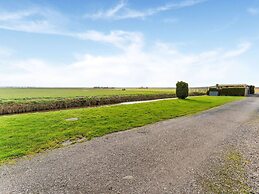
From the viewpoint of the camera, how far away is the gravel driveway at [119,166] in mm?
3697

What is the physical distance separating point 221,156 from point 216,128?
13.5 feet

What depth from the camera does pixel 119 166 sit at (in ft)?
15.3

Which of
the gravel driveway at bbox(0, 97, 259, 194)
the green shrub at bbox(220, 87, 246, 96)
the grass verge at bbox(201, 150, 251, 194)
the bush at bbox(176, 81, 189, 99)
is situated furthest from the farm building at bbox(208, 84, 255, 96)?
the grass verge at bbox(201, 150, 251, 194)

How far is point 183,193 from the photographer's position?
346cm

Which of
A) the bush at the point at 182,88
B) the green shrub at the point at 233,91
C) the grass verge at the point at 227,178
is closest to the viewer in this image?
the grass verge at the point at 227,178

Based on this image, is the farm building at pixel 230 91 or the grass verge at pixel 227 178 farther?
the farm building at pixel 230 91

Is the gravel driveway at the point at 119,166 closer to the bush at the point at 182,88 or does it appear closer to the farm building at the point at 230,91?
the bush at the point at 182,88

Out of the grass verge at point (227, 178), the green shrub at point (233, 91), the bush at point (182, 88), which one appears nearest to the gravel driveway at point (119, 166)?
the grass verge at point (227, 178)

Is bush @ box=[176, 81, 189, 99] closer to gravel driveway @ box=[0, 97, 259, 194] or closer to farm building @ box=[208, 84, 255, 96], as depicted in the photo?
gravel driveway @ box=[0, 97, 259, 194]

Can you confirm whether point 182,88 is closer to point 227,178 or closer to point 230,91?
point 227,178

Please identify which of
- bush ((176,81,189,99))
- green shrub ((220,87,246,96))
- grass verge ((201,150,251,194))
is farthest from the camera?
green shrub ((220,87,246,96))

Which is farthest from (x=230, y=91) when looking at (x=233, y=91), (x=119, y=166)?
(x=119, y=166)

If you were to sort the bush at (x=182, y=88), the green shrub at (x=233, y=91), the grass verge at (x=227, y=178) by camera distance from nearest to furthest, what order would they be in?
the grass verge at (x=227, y=178), the bush at (x=182, y=88), the green shrub at (x=233, y=91)

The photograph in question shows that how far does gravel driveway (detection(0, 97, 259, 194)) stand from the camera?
12.1ft
